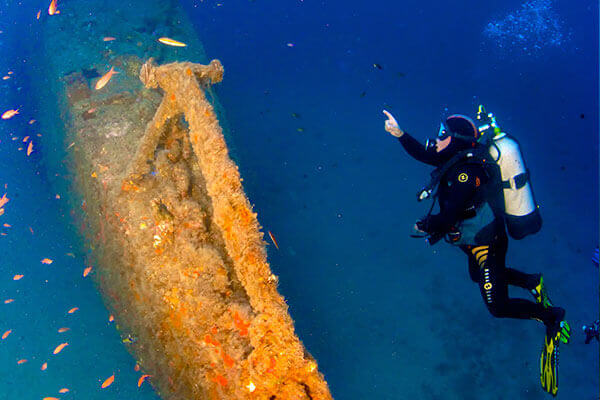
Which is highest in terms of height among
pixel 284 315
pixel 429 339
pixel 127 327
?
pixel 284 315

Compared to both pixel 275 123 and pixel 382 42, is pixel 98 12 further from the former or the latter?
pixel 382 42

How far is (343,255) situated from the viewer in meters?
8.97

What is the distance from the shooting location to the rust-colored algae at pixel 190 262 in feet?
9.37

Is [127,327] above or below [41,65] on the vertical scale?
below

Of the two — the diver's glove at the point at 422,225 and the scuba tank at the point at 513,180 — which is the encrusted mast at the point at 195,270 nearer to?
the diver's glove at the point at 422,225

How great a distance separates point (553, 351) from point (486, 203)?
6.97 ft

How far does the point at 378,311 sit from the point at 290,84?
41.3ft

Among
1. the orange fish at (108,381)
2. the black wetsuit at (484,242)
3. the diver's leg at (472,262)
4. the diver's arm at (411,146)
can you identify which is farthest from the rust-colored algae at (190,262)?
the diver's leg at (472,262)

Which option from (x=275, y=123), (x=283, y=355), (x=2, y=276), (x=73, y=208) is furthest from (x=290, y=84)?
(x=283, y=355)

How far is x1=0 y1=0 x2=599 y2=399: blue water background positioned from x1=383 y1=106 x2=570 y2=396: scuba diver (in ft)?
12.5

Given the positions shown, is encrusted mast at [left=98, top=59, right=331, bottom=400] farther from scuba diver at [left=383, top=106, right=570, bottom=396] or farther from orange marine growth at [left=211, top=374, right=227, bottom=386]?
scuba diver at [left=383, top=106, right=570, bottom=396]

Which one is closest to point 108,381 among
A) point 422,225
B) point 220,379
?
point 220,379

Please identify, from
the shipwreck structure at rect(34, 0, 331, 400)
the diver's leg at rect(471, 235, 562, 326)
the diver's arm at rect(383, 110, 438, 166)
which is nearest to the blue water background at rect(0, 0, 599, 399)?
the shipwreck structure at rect(34, 0, 331, 400)

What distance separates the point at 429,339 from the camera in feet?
26.2
